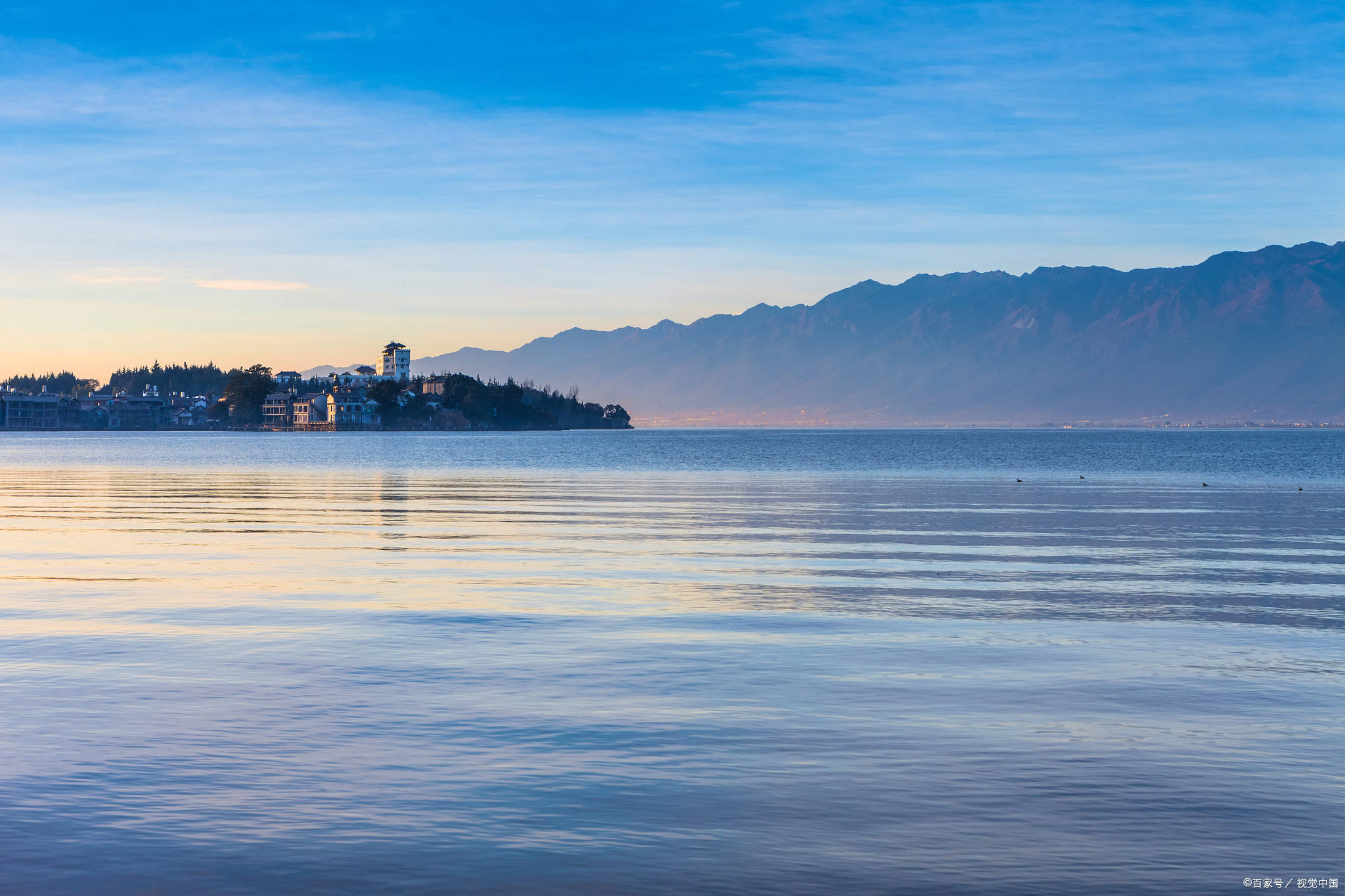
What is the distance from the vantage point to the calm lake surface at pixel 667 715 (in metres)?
10.3

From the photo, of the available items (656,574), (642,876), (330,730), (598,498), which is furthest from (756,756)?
(598,498)

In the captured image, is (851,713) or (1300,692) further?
(1300,692)

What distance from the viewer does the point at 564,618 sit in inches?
918

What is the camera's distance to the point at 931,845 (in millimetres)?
10594

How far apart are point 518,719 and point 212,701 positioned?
4127mm

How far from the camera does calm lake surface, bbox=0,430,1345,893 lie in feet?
33.9

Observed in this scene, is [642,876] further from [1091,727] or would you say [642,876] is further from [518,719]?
[1091,727]

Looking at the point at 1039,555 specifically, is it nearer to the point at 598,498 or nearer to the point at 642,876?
the point at 642,876

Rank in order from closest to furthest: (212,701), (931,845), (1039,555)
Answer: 1. (931,845)
2. (212,701)
3. (1039,555)

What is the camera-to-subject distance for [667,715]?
50.7 feet

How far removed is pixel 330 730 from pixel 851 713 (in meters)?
6.23

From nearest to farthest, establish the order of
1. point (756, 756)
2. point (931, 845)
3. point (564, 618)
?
point (931, 845) → point (756, 756) → point (564, 618)

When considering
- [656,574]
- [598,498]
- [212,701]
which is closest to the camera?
[212,701]

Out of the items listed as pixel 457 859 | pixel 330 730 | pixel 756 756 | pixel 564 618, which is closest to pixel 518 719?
pixel 330 730
